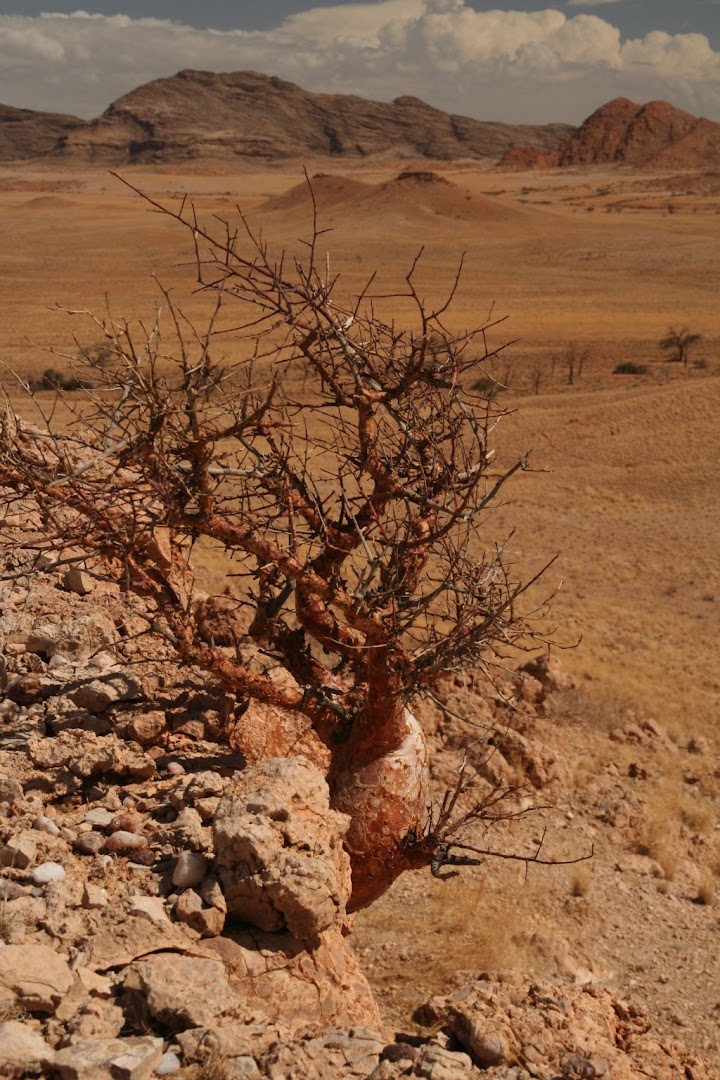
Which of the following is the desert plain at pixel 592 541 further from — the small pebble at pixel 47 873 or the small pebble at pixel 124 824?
the small pebble at pixel 47 873

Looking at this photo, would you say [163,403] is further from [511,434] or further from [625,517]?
[511,434]

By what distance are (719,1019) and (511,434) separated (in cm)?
1587

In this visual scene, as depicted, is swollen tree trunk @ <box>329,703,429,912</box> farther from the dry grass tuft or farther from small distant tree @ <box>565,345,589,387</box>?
small distant tree @ <box>565,345,589,387</box>

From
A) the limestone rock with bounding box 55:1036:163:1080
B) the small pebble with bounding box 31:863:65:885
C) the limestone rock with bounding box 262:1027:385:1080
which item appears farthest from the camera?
the small pebble with bounding box 31:863:65:885

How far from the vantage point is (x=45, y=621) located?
20.3ft

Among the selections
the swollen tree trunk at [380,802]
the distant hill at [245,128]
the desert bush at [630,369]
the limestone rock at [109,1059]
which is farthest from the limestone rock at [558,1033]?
the distant hill at [245,128]

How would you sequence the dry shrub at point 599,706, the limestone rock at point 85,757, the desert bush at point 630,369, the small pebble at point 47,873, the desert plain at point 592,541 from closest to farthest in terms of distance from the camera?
the small pebble at point 47,873, the limestone rock at point 85,757, the desert plain at point 592,541, the dry shrub at point 599,706, the desert bush at point 630,369

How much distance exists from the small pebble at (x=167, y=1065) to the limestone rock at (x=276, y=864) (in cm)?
88

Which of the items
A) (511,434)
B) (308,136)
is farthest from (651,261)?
(308,136)

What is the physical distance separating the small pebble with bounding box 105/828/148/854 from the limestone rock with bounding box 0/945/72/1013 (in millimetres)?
805

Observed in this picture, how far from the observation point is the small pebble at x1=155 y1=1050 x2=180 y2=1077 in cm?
300

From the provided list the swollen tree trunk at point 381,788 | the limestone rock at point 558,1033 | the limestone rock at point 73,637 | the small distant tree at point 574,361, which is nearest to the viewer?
the limestone rock at point 558,1033

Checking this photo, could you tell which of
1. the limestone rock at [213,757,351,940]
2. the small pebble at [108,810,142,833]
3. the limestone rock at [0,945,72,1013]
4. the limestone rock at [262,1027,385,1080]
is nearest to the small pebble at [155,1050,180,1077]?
the limestone rock at [262,1027,385,1080]

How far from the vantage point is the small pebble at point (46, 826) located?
4.23m
